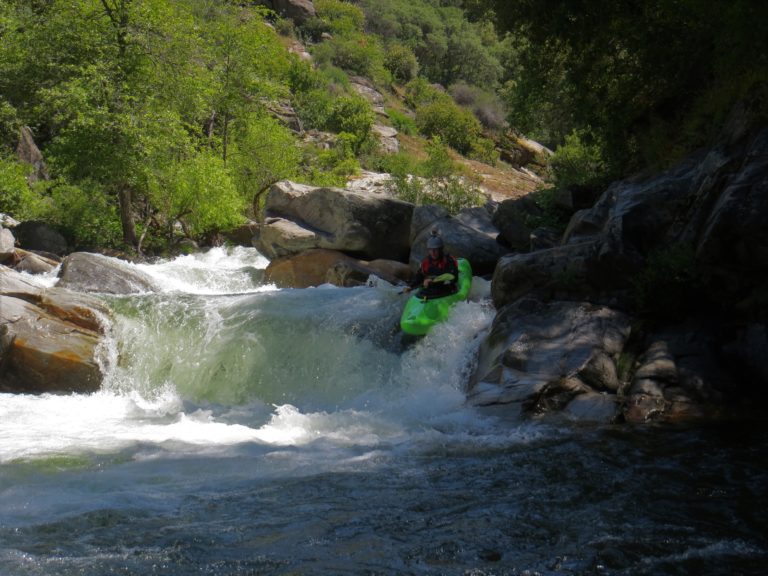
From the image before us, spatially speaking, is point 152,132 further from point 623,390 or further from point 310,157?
point 623,390

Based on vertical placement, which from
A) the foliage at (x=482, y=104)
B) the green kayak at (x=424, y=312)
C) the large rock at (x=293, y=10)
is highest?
the large rock at (x=293, y=10)

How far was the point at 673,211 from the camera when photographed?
9.25 metres

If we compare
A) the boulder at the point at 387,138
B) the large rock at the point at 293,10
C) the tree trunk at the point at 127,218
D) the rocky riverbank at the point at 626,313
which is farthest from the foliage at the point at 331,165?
the large rock at the point at 293,10

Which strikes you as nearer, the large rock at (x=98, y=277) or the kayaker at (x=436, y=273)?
the kayaker at (x=436, y=273)

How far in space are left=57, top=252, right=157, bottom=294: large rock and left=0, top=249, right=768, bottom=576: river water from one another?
1.78m

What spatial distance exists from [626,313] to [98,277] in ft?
28.5

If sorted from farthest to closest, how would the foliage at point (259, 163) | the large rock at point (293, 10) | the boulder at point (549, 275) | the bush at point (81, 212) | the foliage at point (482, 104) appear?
the large rock at point (293, 10)
the foliage at point (482, 104)
the foliage at point (259, 163)
the bush at point (81, 212)
the boulder at point (549, 275)

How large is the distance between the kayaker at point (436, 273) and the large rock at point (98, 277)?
5.16m

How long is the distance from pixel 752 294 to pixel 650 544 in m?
4.58

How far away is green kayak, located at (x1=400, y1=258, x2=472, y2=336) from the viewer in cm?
1027

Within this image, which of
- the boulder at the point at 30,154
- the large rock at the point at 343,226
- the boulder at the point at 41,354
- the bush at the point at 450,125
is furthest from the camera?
the bush at the point at 450,125

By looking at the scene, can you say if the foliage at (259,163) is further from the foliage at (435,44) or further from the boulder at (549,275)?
the foliage at (435,44)

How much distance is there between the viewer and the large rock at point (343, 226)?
1488 centimetres

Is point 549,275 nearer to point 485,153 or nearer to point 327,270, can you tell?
point 327,270
